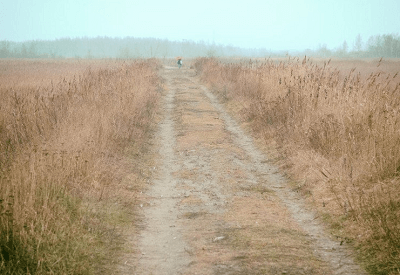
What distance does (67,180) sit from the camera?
5742 mm

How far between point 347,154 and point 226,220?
2.74 metres

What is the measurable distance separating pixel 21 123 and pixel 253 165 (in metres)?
5.15

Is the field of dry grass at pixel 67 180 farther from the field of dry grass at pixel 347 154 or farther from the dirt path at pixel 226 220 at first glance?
the field of dry grass at pixel 347 154

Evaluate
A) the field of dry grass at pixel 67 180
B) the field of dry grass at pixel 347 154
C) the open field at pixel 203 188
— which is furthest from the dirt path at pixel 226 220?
the field of dry grass at pixel 67 180

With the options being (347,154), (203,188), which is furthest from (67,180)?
(347,154)

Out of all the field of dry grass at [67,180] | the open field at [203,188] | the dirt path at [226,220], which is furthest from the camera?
the dirt path at [226,220]

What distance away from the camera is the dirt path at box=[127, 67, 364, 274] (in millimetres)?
4449

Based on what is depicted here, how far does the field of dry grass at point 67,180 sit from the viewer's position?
13.0 ft

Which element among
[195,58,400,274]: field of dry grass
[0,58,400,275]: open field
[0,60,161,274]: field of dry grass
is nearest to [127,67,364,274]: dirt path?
[0,58,400,275]: open field

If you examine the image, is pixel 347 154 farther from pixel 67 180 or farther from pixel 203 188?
pixel 67 180

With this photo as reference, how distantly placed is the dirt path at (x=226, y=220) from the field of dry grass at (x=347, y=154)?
33 centimetres

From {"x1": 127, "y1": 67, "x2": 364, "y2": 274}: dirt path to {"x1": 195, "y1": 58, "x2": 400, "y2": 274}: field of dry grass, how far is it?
325mm

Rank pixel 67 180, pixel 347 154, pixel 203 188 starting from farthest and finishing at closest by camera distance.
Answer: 1. pixel 203 188
2. pixel 347 154
3. pixel 67 180

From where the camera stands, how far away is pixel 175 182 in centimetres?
775
